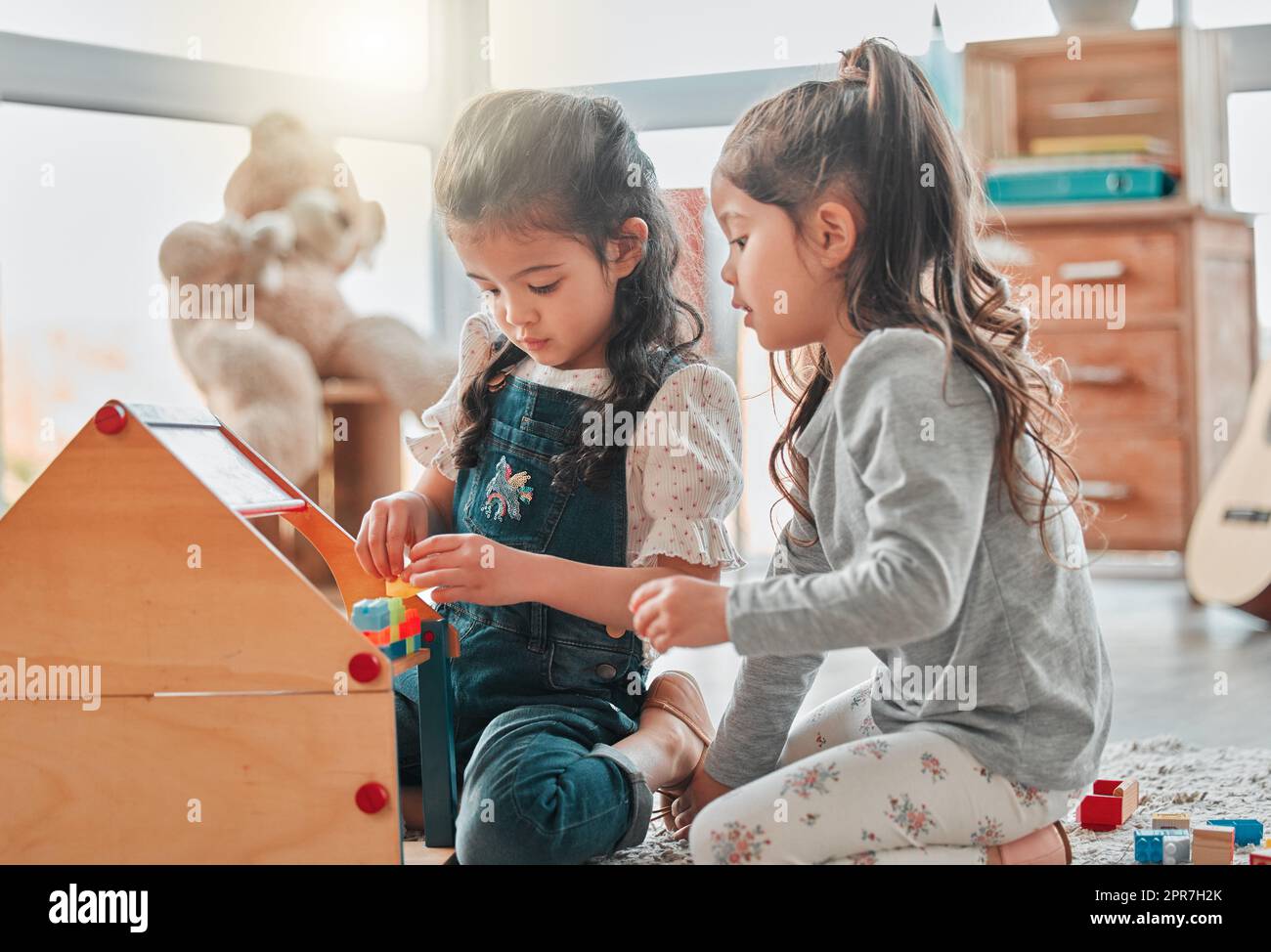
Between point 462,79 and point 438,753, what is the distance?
6.60 feet

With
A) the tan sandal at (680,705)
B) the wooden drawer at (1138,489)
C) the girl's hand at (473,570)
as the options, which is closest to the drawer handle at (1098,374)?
the wooden drawer at (1138,489)

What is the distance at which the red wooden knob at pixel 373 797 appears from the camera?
0.88 m

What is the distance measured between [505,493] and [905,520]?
0.42 metres

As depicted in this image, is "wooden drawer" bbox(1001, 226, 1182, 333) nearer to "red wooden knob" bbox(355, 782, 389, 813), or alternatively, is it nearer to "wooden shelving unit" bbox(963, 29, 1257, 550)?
"wooden shelving unit" bbox(963, 29, 1257, 550)

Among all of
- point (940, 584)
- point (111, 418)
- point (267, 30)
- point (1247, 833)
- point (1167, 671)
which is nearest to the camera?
point (940, 584)

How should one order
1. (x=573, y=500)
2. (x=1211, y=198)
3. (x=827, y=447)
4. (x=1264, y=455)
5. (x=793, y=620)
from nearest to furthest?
(x=793, y=620), (x=827, y=447), (x=573, y=500), (x=1264, y=455), (x=1211, y=198)

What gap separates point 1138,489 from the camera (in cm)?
259

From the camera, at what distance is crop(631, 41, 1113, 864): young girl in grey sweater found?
83cm

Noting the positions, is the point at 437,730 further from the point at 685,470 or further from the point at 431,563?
the point at 685,470

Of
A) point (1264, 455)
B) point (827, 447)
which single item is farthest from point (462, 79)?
point (827, 447)

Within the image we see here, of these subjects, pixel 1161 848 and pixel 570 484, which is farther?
pixel 570 484

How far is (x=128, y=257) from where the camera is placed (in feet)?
7.80

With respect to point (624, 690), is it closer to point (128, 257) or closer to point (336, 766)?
point (336, 766)

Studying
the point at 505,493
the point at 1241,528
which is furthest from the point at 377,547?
the point at 1241,528
